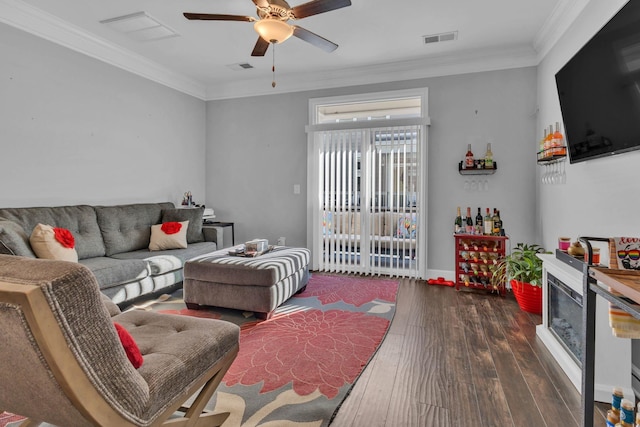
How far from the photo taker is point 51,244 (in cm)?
267

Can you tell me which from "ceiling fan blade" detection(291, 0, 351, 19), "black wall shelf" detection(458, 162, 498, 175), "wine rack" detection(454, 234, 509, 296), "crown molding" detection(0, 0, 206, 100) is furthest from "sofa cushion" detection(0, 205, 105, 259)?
"black wall shelf" detection(458, 162, 498, 175)

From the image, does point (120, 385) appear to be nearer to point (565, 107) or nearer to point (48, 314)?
point (48, 314)

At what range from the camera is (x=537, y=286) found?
3.05m

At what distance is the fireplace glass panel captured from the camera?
2.03 m

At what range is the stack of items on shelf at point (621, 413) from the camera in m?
1.25

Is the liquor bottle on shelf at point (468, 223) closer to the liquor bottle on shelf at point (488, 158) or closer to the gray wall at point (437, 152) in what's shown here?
the gray wall at point (437, 152)

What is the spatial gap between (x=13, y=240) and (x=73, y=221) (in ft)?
2.57

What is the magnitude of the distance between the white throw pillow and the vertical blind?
176 centimetres

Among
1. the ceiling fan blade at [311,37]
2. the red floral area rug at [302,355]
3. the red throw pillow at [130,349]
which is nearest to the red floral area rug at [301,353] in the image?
the red floral area rug at [302,355]

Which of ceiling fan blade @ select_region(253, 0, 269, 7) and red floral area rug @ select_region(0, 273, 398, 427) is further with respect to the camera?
ceiling fan blade @ select_region(253, 0, 269, 7)

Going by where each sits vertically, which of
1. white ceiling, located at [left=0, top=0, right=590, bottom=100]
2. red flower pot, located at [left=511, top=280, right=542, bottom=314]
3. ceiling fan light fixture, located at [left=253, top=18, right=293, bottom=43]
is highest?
white ceiling, located at [left=0, top=0, right=590, bottom=100]

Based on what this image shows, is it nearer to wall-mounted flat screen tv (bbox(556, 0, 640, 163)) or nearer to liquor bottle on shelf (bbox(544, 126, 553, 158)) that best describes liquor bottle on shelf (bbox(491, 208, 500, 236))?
liquor bottle on shelf (bbox(544, 126, 553, 158))

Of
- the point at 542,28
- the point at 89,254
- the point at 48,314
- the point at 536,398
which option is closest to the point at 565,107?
the point at 542,28

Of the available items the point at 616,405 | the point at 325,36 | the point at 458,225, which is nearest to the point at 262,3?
the point at 325,36
